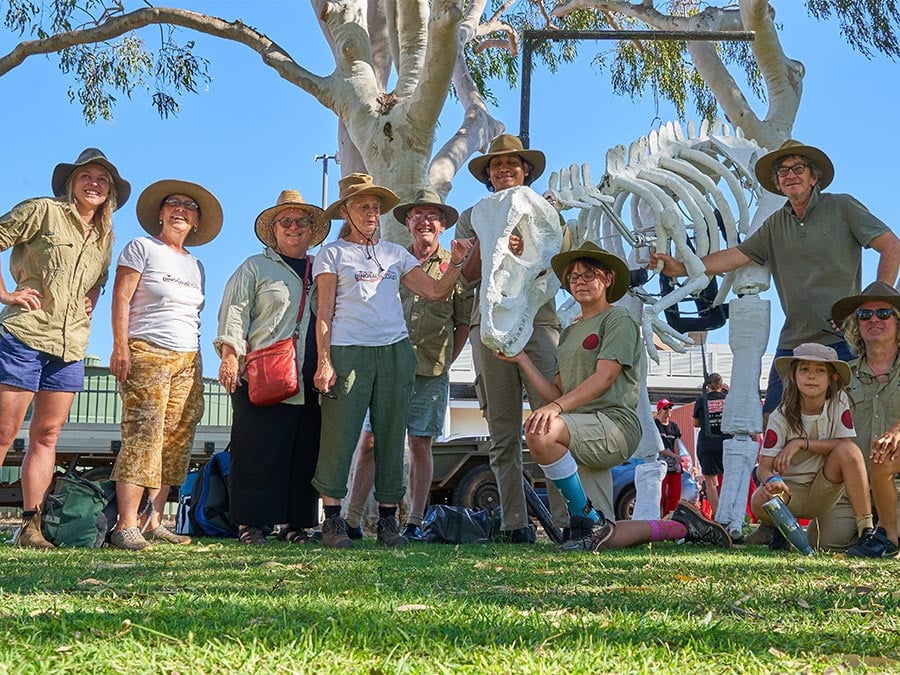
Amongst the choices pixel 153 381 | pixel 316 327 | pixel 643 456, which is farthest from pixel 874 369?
pixel 153 381

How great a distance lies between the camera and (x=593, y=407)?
5.86 m

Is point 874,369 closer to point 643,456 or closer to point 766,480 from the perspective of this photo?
point 766,480

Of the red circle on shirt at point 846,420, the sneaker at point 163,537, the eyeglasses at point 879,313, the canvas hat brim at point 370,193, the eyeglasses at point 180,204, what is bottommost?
the sneaker at point 163,537

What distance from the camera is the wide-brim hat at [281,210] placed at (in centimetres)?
643

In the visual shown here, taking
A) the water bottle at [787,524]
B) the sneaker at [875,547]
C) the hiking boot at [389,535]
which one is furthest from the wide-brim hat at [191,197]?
the sneaker at [875,547]

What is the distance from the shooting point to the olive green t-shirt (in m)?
5.77

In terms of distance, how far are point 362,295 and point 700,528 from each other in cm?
242

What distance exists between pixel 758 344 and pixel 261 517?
137 inches

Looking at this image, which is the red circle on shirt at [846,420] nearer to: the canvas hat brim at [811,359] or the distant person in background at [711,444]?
the canvas hat brim at [811,359]

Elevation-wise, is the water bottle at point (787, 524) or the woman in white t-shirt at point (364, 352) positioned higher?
the woman in white t-shirt at point (364, 352)

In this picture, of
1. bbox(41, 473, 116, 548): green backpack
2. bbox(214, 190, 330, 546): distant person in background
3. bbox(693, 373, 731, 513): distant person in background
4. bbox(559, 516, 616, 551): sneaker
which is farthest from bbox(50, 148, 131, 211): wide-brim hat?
bbox(693, 373, 731, 513): distant person in background

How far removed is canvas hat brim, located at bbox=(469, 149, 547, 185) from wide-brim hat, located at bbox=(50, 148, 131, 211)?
2.12 meters

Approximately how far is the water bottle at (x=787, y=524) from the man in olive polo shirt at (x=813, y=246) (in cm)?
107

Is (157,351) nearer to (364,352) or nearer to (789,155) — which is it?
(364,352)
